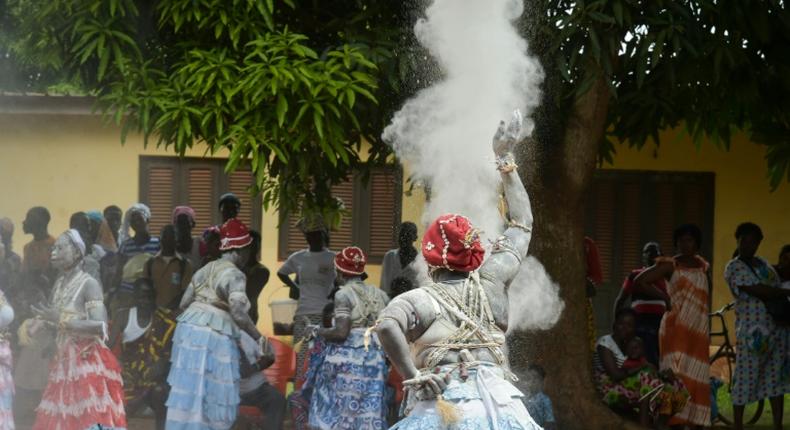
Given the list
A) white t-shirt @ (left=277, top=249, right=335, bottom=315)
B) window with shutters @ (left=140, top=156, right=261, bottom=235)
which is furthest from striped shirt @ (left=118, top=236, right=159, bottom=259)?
window with shutters @ (left=140, top=156, right=261, bottom=235)

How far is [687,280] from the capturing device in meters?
11.4

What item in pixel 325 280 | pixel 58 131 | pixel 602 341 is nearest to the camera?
pixel 602 341

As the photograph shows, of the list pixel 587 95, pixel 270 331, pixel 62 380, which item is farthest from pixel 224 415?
pixel 270 331

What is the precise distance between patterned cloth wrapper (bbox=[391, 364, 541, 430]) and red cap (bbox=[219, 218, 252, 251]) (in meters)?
4.38

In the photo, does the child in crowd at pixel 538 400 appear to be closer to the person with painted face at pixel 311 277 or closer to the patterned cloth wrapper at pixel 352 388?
the patterned cloth wrapper at pixel 352 388

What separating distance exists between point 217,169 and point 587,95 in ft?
23.9

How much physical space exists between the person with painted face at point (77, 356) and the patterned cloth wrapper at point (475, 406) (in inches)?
160

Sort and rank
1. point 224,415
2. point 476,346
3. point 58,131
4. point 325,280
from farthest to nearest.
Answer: point 58,131
point 325,280
point 224,415
point 476,346

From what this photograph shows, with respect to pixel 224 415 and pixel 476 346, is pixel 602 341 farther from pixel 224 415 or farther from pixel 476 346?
pixel 476 346

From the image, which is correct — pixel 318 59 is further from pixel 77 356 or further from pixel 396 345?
pixel 396 345

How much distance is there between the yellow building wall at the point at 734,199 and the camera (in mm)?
16703

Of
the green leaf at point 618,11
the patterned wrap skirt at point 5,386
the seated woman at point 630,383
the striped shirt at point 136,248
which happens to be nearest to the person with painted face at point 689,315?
the seated woman at point 630,383

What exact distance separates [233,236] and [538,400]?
2505 millimetres

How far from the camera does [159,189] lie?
16.7 metres
